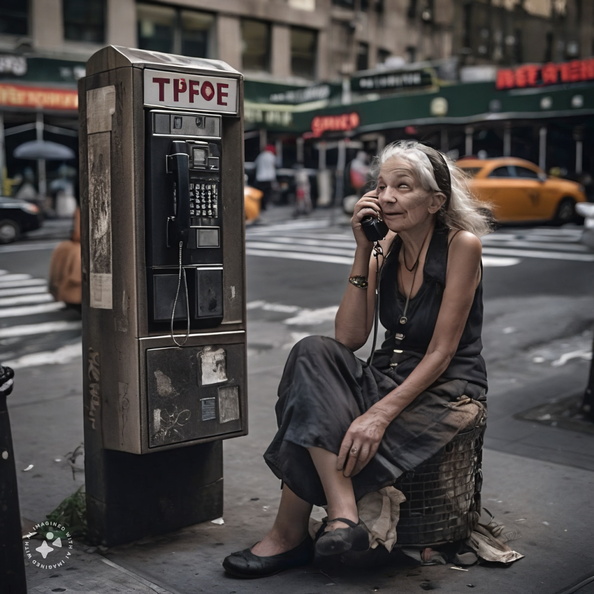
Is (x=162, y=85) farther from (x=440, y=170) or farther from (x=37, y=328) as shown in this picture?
(x=37, y=328)


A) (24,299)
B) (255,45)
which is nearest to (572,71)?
(255,45)

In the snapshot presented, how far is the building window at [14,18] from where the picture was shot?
2761 centimetres

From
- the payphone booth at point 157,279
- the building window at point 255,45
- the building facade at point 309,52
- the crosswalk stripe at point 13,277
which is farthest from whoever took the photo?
the building window at point 255,45

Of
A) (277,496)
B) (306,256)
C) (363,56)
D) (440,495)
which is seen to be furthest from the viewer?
(363,56)

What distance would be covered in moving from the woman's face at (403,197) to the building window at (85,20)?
28.3 m

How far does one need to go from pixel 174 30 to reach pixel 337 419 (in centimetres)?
3168

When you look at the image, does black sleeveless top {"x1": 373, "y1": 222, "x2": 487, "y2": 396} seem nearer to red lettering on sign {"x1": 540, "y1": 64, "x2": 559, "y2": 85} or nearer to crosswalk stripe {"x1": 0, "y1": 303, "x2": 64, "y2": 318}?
crosswalk stripe {"x1": 0, "y1": 303, "x2": 64, "y2": 318}

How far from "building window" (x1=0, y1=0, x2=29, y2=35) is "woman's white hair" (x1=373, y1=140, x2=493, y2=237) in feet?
88.2

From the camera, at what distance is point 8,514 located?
9.34ft

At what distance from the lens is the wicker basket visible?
3.38m

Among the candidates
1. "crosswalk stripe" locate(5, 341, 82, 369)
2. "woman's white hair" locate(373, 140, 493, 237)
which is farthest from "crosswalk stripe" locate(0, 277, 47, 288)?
"woman's white hair" locate(373, 140, 493, 237)

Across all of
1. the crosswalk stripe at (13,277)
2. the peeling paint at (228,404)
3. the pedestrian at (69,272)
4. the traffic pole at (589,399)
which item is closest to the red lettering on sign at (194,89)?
the peeling paint at (228,404)

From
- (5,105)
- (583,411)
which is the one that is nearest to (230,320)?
(583,411)

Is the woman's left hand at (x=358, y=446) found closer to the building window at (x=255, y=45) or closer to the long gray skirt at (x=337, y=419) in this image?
the long gray skirt at (x=337, y=419)
